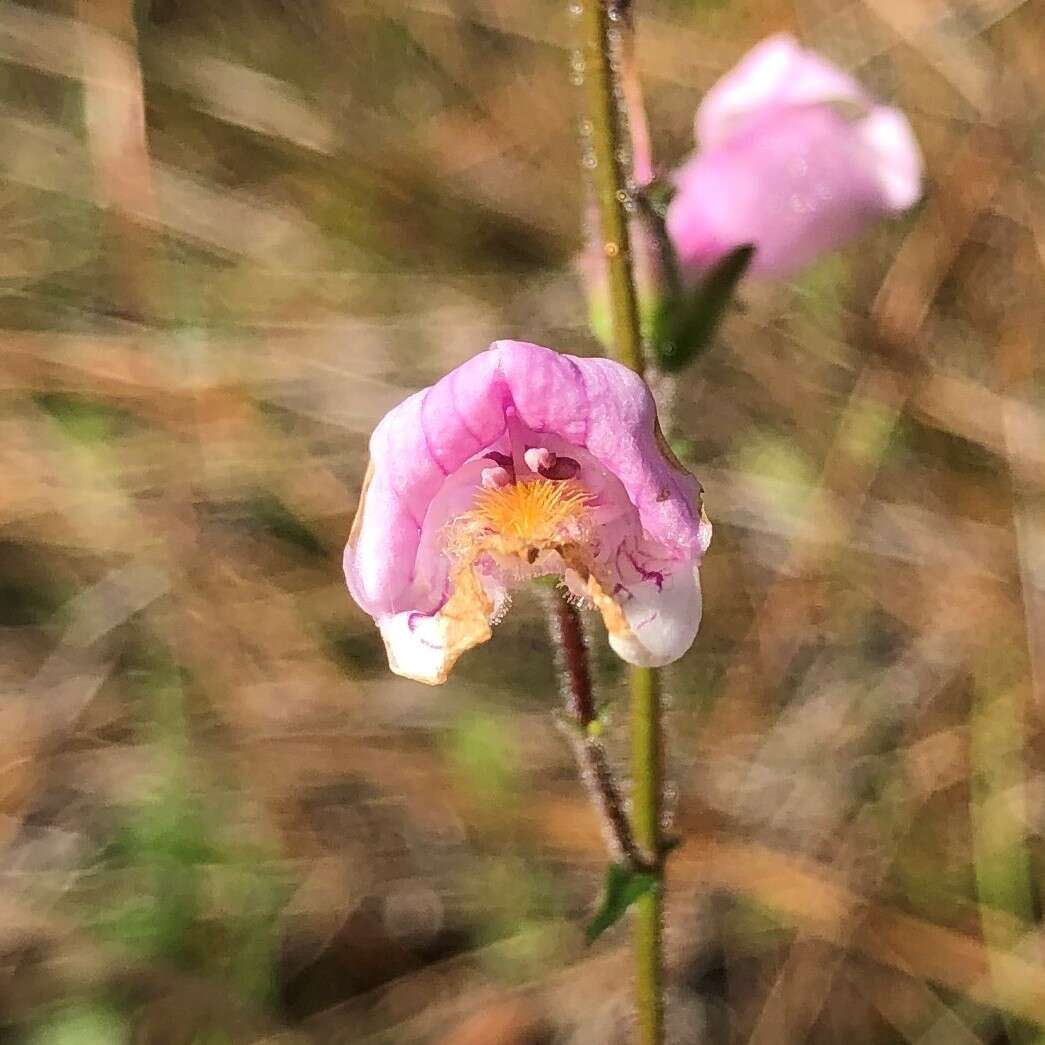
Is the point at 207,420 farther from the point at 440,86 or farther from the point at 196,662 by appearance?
the point at 440,86

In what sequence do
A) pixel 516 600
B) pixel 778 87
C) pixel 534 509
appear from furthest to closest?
1. pixel 516 600
2. pixel 778 87
3. pixel 534 509

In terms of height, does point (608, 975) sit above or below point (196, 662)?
below

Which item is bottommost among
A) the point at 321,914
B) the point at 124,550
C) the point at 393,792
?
the point at 321,914

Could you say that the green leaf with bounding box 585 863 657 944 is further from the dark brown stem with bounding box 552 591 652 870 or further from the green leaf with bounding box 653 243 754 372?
the green leaf with bounding box 653 243 754 372

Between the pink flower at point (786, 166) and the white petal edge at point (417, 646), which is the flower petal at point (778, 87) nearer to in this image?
the pink flower at point (786, 166)

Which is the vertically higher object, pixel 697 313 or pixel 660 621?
pixel 697 313

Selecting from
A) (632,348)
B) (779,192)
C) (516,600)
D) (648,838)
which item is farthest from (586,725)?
(516,600)

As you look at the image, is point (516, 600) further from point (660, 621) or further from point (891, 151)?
point (660, 621)

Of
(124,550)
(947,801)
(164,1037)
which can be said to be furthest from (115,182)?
(947,801)
